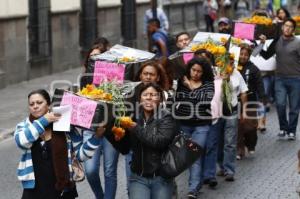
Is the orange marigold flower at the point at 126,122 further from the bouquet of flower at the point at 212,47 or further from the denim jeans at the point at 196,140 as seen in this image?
the bouquet of flower at the point at 212,47

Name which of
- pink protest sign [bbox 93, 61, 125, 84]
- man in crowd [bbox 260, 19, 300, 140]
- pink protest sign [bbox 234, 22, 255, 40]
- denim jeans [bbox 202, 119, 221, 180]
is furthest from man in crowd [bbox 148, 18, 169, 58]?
pink protest sign [bbox 93, 61, 125, 84]

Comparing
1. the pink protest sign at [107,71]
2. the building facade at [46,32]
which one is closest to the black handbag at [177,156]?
the pink protest sign at [107,71]

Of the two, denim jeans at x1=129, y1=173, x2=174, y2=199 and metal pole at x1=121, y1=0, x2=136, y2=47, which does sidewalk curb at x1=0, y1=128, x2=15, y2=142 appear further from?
metal pole at x1=121, y1=0, x2=136, y2=47

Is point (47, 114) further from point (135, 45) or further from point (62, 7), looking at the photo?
point (135, 45)

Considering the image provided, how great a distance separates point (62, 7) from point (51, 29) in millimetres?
881

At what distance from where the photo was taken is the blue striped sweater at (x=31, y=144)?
19.2 feet

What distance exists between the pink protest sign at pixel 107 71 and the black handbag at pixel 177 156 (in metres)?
1.78

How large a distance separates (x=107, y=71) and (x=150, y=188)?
85.2 inches

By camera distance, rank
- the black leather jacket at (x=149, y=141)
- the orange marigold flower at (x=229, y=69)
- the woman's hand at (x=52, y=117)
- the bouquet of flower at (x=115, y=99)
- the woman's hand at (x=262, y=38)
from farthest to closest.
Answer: the woman's hand at (x=262, y=38) < the orange marigold flower at (x=229, y=69) < the black leather jacket at (x=149, y=141) < the bouquet of flower at (x=115, y=99) < the woman's hand at (x=52, y=117)

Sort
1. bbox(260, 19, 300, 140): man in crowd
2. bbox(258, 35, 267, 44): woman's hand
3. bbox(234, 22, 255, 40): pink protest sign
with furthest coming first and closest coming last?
bbox(234, 22, 255, 40): pink protest sign < bbox(258, 35, 267, 44): woman's hand < bbox(260, 19, 300, 140): man in crowd

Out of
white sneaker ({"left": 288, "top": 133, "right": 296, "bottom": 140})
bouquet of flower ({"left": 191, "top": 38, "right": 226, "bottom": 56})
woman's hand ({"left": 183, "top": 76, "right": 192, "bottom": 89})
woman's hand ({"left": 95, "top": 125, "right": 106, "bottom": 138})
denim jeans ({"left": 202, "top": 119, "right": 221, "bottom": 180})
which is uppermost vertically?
bouquet of flower ({"left": 191, "top": 38, "right": 226, "bottom": 56})

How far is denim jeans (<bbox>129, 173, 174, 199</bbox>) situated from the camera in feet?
21.5

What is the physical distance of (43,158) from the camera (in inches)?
236

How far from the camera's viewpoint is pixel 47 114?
5852mm
